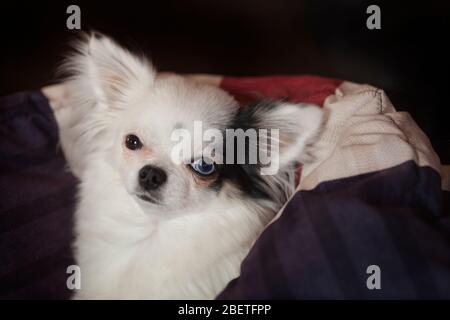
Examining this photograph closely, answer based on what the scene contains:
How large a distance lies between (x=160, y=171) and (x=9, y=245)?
30.0 inches

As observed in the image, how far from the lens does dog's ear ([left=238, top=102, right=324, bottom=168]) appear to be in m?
1.16

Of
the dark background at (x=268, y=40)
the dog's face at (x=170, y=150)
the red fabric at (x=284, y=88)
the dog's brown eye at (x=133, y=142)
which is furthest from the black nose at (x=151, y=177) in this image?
the dark background at (x=268, y=40)

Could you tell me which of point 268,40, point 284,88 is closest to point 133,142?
point 284,88

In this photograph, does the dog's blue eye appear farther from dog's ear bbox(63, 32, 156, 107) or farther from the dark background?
the dark background

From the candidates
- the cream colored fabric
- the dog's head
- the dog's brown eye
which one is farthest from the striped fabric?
the dog's brown eye

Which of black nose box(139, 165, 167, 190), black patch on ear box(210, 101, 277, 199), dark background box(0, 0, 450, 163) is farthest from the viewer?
dark background box(0, 0, 450, 163)

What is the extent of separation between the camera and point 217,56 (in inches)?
96.1

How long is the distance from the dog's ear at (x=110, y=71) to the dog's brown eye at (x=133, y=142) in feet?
0.67

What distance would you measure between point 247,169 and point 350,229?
0.37 meters

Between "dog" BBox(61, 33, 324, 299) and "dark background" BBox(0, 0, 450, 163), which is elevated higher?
"dark background" BBox(0, 0, 450, 163)

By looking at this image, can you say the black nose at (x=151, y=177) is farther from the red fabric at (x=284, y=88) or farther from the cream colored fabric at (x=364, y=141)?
the red fabric at (x=284, y=88)

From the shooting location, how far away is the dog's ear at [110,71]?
4.48ft
